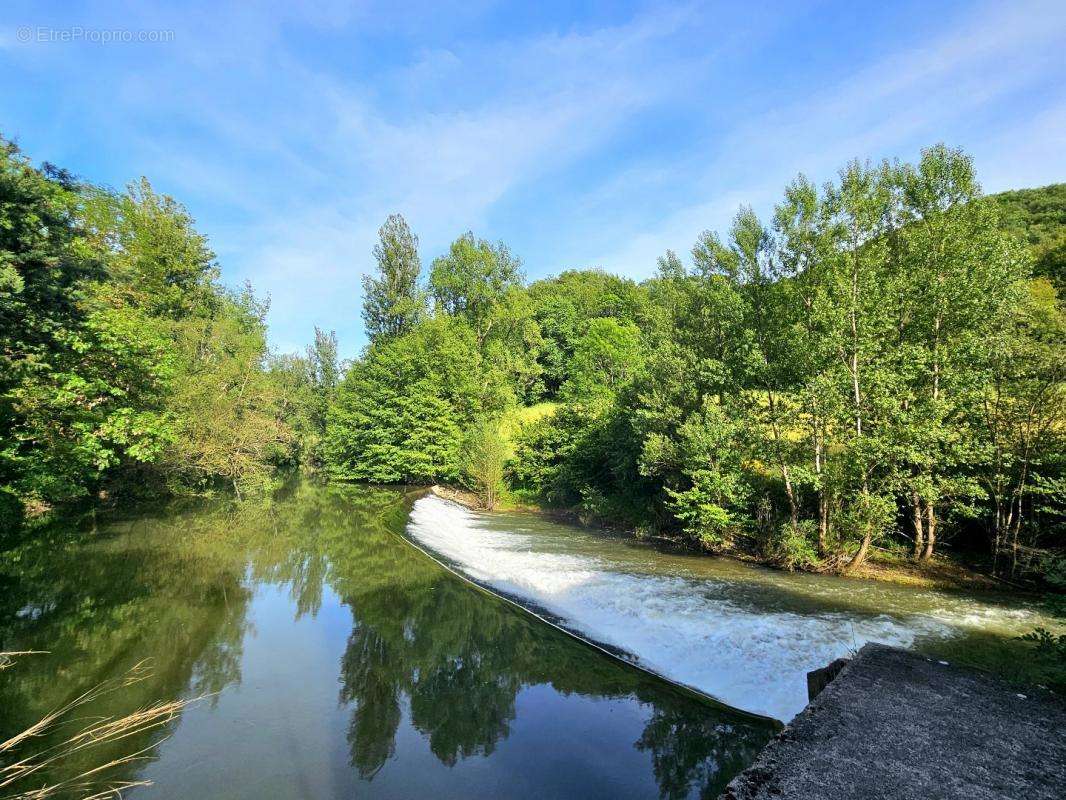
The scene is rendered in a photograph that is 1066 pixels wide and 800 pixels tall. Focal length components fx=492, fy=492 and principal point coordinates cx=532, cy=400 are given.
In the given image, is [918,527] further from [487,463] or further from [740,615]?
[487,463]

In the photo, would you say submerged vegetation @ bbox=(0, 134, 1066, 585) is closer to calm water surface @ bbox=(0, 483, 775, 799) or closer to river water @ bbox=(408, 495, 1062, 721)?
river water @ bbox=(408, 495, 1062, 721)

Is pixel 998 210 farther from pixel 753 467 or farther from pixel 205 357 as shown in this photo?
pixel 205 357

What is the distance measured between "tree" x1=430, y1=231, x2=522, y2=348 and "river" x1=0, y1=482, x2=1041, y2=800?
33.2m

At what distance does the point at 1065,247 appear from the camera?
33.6 m

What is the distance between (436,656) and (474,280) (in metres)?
40.5

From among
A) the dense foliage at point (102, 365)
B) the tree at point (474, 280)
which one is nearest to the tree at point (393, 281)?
the tree at point (474, 280)

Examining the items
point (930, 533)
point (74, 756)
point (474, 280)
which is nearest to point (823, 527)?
point (930, 533)

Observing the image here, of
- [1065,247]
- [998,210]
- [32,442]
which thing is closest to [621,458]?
[998,210]

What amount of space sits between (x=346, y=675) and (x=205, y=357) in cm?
2954

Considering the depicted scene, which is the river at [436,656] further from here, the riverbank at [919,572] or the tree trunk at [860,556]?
the tree trunk at [860,556]

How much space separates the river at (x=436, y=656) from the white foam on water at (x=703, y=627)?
0.05 metres

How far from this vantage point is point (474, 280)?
46.2 meters

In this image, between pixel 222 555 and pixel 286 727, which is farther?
pixel 222 555

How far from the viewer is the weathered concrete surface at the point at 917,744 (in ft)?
9.27
